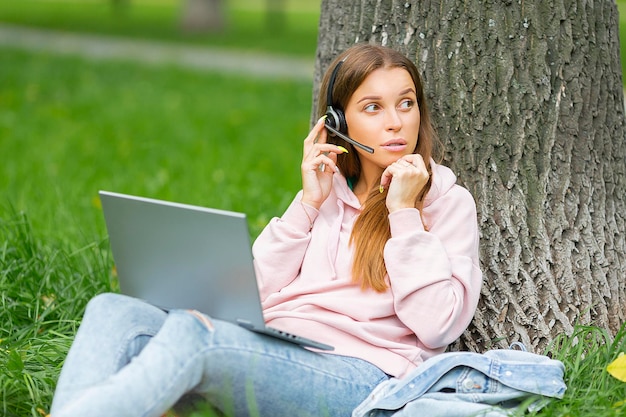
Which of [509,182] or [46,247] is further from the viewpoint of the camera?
[46,247]

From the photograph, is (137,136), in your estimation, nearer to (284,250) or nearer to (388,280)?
(284,250)

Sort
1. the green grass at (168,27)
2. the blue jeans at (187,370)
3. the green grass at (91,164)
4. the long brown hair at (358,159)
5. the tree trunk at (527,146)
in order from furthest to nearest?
the green grass at (168,27)
the green grass at (91,164)
the tree trunk at (527,146)
the long brown hair at (358,159)
the blue jeans at (187,370)

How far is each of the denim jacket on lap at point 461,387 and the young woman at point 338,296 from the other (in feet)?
0.26

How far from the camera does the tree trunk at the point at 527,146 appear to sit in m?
3.18

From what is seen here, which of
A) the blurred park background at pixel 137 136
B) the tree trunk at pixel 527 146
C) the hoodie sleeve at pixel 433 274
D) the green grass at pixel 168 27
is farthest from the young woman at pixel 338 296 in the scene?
the green grass at pixel 168 27

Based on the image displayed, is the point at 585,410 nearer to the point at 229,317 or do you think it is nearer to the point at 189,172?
the point at 229,317

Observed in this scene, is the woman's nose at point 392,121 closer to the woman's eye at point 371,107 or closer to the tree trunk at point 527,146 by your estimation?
the woman's eye at point 371,107

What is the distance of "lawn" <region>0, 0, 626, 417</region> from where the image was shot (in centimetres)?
304

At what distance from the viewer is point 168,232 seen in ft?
8.24

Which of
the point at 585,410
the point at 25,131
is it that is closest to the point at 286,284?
the point at 585,410

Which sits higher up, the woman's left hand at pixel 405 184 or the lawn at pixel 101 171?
the woman's left hand at pixel 405 184

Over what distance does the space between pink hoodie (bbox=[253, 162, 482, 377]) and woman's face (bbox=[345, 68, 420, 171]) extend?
16cm

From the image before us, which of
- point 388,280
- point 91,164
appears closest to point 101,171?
point 91,164

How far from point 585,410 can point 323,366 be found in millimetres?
737
